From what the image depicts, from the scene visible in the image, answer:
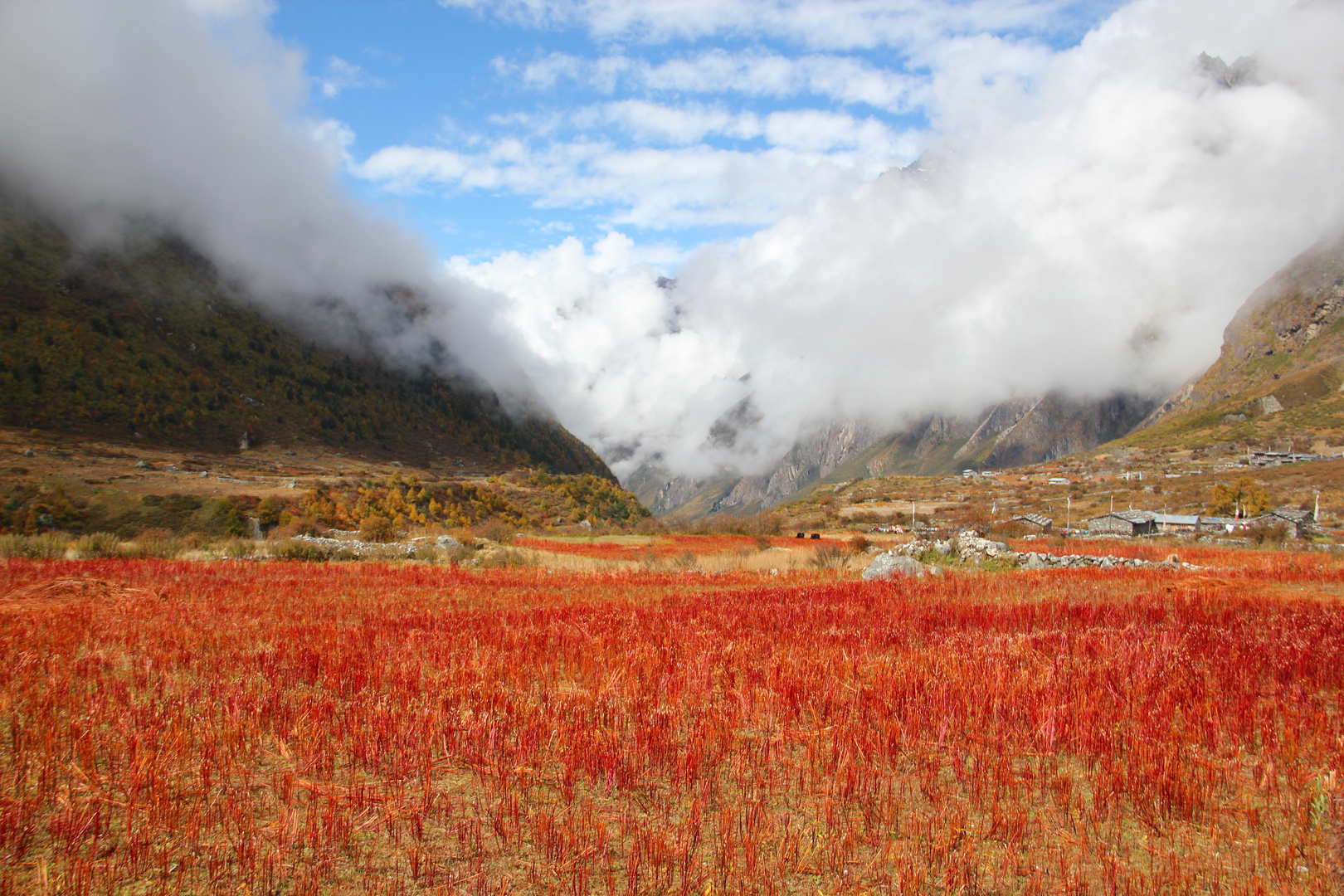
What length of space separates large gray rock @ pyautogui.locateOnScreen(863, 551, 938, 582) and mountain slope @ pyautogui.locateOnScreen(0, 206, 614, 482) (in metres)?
78.3

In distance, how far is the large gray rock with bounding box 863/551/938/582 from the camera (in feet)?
65.2

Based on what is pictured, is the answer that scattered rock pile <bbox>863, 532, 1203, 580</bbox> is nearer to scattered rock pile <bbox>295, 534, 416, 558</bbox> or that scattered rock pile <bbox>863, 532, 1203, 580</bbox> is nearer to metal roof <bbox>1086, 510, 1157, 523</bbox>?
scattered rock pile <bbox>295, 534, 416, 558</bbox>

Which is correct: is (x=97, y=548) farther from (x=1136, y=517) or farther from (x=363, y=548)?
(x=1136, y=517)

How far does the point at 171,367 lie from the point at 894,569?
94.1m

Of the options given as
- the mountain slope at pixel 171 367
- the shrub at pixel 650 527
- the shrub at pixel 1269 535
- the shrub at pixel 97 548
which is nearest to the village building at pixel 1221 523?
the shrub at pixel 1269 535

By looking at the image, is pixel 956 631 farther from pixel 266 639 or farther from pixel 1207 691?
pixel 266 639

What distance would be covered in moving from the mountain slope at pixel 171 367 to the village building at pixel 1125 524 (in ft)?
314

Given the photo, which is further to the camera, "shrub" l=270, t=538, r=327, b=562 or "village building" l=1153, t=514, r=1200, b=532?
"village building" l=1153, t=514, r=1200, b=532

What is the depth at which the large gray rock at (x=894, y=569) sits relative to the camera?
19875 millimetres

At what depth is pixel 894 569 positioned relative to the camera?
2019 cm

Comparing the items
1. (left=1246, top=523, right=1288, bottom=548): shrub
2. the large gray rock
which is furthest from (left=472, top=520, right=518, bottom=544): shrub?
(left=1246, top=523, right=1288, bottom=548): shrub

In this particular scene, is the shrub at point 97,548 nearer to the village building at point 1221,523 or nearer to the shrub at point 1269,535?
the shrub at point 1269,535

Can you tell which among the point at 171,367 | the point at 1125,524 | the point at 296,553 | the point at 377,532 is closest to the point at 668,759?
the point at 296,553

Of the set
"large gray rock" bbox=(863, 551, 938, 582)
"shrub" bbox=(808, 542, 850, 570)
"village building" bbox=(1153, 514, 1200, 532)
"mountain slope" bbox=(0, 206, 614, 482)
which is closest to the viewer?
"large gray rock" bbox=(863, 551, 938, 582)
